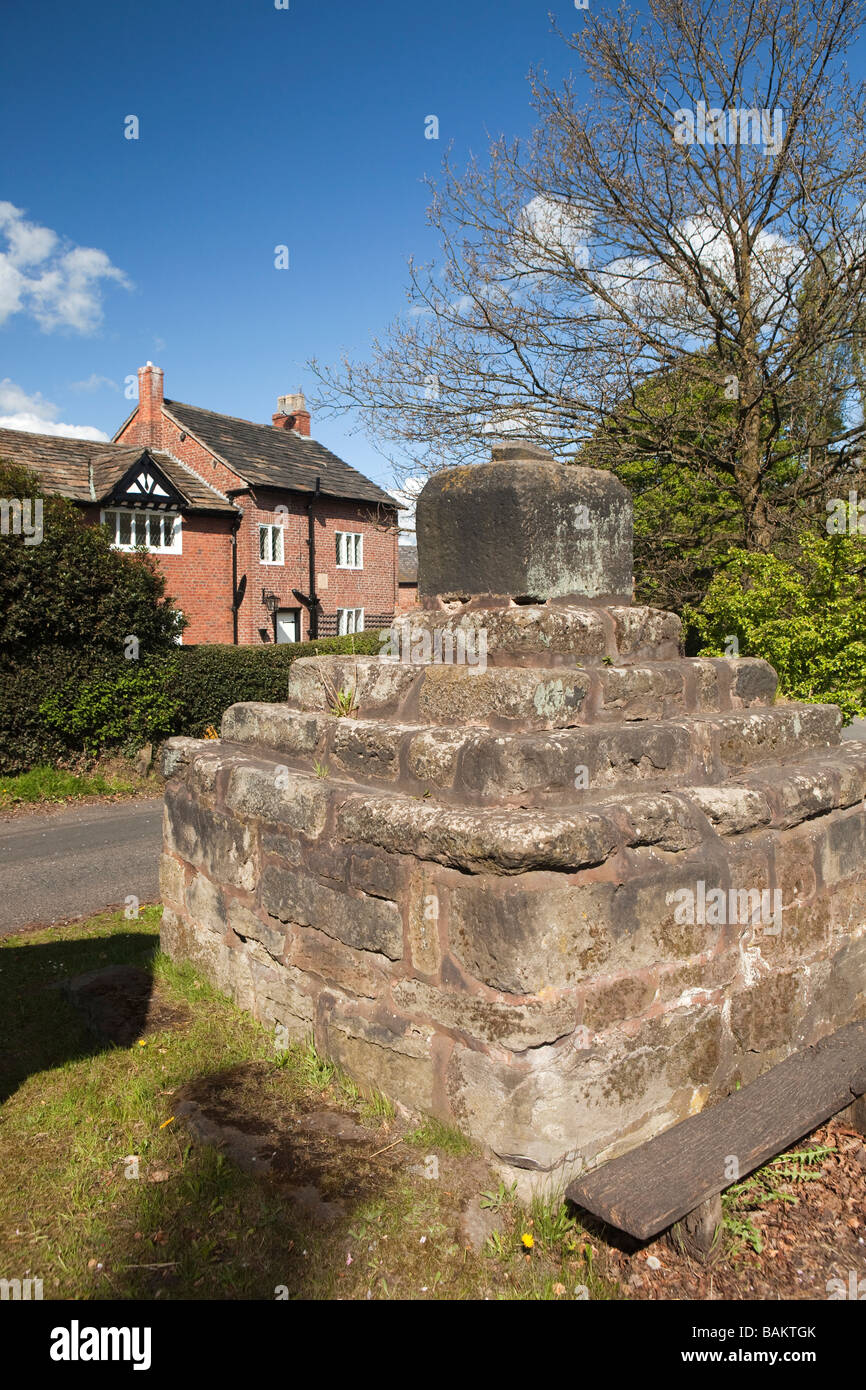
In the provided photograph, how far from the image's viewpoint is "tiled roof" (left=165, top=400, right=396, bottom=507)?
25.1 metres

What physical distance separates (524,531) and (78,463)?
20.0 metres

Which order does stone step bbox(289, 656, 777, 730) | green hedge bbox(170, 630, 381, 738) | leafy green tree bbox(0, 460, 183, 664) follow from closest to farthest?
stone step bbox(289, 656, 777, 730) → leafy green tree bbox(0, 460, 183, 664) → green hedge bbox(170, 630, 381, 738)

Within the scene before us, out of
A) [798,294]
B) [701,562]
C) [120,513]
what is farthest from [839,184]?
[120,513]

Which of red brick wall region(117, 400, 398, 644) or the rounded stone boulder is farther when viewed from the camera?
red brick wall region(117, 400, 398, 644)

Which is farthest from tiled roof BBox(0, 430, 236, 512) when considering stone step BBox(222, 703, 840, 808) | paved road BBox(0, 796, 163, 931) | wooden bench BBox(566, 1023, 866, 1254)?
wooden bench BBox(566, 1023, 866, 1254)

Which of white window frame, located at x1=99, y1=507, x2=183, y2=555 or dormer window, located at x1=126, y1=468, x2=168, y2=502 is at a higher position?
dormer window, located at x1=126, y1=468, x2=168, y2=502

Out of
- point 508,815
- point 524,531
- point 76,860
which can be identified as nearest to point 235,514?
point 76,860

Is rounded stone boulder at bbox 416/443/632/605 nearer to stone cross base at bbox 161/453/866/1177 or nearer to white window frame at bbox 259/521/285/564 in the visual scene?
stone cross base at bbox 161/453/866/1177

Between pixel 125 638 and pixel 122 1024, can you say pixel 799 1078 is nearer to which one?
pixel 122 1024

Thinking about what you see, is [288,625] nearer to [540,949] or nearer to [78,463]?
[78,463]

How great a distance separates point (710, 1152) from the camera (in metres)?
2.53

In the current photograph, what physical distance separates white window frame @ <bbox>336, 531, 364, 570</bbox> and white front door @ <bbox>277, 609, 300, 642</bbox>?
242 cm

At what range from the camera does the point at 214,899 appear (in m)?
4.09
